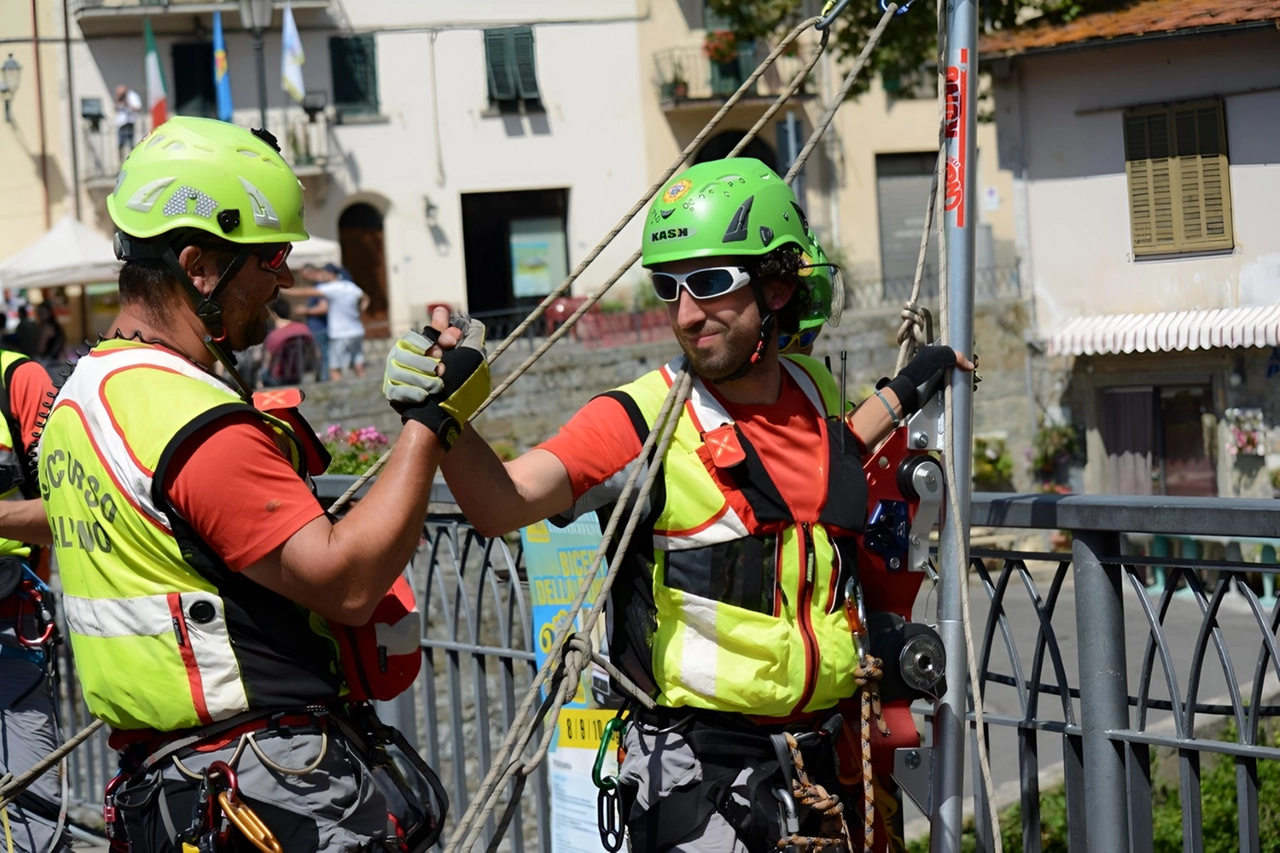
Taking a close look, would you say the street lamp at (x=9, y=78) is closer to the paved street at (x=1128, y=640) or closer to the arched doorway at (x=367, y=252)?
the arched doorway at (x=367, y=252)

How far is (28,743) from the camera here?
4.18 metres

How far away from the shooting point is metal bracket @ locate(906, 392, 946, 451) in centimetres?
322

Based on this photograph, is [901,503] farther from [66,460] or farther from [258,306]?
[66,460]

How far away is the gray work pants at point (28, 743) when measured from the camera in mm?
4055

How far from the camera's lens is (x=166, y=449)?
2.48 metres

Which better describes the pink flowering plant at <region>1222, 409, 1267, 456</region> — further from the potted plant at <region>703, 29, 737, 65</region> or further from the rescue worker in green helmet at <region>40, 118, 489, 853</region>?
the potted plant at <region>703, 29, 737, 65</region>

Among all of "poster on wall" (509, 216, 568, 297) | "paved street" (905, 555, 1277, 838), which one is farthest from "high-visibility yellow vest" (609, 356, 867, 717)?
"poster on wall" (509, 216, 568, 297)

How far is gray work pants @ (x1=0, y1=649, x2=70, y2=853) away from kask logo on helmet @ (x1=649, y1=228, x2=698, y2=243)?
2.31m

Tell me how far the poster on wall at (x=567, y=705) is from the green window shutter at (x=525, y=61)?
2424 cm

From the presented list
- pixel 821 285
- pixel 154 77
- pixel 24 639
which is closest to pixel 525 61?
pixel 154 77

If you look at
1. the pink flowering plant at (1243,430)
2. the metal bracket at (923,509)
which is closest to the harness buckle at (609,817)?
the metal bracket at (923,509)

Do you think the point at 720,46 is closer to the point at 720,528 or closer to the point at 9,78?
the point at 9,78

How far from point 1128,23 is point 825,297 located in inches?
163

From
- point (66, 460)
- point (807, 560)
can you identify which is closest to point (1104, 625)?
point (807, 560)
